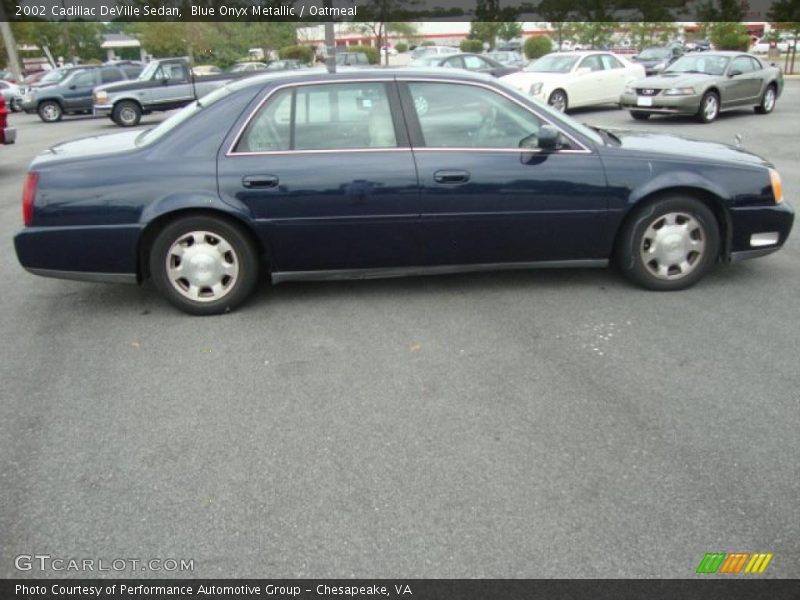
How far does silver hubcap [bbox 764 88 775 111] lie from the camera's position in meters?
16.7

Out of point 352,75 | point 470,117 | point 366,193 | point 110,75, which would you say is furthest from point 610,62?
point 366,193

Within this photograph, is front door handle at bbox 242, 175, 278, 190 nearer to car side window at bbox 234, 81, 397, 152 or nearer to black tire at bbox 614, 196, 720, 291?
car side window at bbox 234, 81, 397, 152

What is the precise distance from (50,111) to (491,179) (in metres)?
21.7

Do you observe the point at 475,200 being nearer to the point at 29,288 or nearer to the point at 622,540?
the point at 622,540

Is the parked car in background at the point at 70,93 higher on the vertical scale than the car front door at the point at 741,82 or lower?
lower

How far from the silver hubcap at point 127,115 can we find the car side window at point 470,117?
16.5 metres

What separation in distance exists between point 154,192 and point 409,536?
300 cm

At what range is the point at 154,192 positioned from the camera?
464 centimetres

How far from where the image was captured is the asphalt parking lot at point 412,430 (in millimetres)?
2643

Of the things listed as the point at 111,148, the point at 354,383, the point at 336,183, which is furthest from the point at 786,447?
the point at 111,148

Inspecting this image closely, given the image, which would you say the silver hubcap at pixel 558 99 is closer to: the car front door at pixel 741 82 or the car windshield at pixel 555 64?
the car windshield at pixel 555 64

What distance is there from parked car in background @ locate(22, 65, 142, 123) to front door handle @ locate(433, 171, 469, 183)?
20.2 meters
